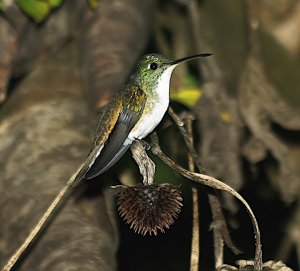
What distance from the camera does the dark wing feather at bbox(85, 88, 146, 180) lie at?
10.2 ft

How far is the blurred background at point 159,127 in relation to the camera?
10.6 feet

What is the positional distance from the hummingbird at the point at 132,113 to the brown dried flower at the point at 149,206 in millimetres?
364

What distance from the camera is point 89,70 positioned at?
401 centimetres

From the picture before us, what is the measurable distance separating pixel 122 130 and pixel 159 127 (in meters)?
0.22

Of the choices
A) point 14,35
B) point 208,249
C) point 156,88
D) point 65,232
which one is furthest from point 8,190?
point 208,249

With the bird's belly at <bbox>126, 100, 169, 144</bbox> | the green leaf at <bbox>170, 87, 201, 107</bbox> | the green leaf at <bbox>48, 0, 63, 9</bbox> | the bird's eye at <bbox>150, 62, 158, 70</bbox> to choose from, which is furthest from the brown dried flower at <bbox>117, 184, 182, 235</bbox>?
the green leaf at <bbox>48, 0, 63, 9</bbox>

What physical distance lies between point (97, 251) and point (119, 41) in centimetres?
154

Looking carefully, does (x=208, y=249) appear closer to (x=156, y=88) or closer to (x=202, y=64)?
(x=202, y=64)

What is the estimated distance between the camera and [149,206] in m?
2.73

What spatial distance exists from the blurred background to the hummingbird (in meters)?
0.16

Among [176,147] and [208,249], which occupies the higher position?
[176,147]

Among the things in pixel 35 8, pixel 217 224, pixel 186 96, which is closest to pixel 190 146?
pixel 217 224

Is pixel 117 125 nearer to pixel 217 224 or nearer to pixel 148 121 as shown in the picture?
pixel 148 121

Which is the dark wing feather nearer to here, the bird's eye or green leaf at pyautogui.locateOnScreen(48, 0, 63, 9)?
the bird's eye
